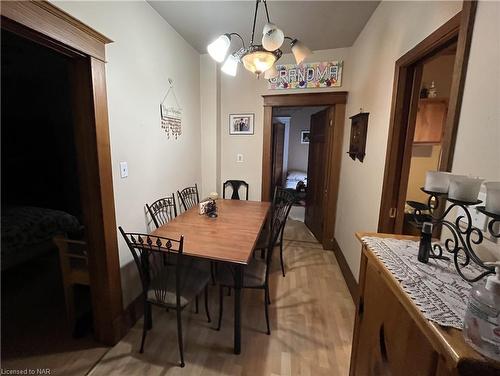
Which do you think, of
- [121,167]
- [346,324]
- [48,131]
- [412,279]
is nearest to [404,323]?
[412,279]

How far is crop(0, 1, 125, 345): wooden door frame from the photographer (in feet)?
3.91

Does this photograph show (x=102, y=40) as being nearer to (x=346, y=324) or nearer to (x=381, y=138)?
(x=381, y=138)

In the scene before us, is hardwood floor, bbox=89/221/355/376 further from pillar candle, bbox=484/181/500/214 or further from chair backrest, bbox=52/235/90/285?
pillar candle, bbox=484/181/500/214

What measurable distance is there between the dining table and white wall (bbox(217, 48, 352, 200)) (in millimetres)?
802

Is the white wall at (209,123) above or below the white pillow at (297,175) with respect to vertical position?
above

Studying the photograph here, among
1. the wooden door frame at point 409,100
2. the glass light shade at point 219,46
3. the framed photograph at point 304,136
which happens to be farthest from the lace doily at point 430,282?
the framed photograph at point 304,136

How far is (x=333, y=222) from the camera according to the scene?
328cm

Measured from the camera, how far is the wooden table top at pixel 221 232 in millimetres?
1593

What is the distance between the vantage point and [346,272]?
2574mm

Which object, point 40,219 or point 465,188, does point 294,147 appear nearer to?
point 40,219

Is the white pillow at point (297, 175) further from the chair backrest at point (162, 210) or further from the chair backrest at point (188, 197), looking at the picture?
the chair backrest at point (162, 210)

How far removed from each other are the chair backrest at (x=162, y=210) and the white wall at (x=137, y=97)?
→ 69 millimetres

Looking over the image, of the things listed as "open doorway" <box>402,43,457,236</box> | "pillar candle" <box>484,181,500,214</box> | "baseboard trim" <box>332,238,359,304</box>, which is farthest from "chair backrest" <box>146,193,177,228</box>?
"open doorway" <box>402,43,457,236</box>

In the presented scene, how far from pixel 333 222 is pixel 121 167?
2681 millimetres
